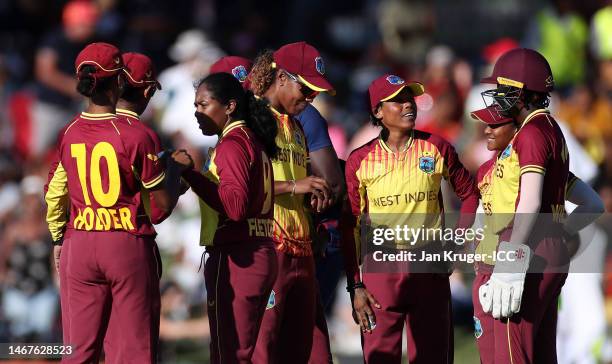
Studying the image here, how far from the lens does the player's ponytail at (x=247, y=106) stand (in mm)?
7191

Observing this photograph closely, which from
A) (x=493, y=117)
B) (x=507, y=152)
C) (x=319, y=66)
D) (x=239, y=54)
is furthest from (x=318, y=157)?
(x=239, y=54)

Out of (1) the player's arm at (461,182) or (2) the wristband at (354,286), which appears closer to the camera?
(2) the wristband at (354,286)

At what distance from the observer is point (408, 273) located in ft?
25.3

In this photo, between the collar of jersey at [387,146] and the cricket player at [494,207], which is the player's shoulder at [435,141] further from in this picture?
the cricket player at [494,207]

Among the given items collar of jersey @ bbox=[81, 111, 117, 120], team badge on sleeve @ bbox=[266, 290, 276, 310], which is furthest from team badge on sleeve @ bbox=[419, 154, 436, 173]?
collar of jersey @ bbox=[81, 111, 117, 120]

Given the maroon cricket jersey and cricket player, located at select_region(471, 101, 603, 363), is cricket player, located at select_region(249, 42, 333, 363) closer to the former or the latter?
the maroon cricket jersey

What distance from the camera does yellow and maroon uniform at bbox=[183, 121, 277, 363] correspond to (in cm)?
698

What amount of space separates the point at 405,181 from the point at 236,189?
127 cm

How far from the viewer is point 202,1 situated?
1684 cm

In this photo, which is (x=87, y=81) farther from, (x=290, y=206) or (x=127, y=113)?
(x=290, y=206)

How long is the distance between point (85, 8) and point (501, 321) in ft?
26.7

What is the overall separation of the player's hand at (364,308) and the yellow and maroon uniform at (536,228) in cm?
78

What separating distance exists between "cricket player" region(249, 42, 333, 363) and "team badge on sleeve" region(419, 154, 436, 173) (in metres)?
0.69

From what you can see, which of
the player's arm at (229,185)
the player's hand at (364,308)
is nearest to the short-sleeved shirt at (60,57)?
the player's hand at (364,308)
